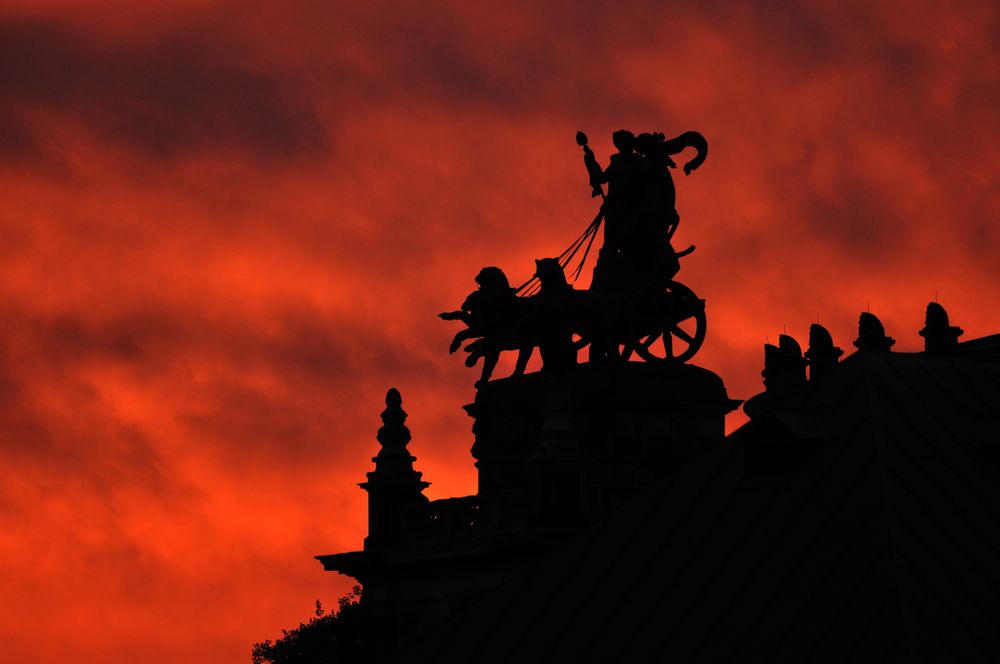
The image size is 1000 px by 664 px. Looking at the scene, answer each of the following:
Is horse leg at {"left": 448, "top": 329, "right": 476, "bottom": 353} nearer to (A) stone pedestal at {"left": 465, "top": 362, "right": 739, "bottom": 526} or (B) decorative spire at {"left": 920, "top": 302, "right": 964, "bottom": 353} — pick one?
(A) stone pedestal at {"left": 465, "top": 362, "right": 739, "bottom": 526}

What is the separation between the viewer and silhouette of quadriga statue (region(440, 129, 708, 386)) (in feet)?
263

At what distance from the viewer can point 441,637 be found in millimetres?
63594

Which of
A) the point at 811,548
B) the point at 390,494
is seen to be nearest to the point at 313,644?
the point at 390,494

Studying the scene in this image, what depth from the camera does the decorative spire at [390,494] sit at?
8219 cm

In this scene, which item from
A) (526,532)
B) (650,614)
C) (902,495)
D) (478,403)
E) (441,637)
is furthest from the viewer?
(478,403)

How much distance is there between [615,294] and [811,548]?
2890 cm

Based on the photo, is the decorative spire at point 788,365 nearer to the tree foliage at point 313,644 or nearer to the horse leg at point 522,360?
the horse leg at point 522,360

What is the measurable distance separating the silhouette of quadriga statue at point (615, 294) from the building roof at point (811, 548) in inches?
717

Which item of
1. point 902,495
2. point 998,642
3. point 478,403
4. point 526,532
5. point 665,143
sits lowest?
point 998,642

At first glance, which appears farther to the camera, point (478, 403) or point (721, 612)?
point (478, 403)

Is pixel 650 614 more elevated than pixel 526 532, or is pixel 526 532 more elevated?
pixel 526 532

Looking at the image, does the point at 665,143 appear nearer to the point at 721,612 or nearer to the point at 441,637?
the point at 441,637

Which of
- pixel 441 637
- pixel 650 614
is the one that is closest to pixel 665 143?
pixel 441 637

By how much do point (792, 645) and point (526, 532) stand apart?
84.6 ft
